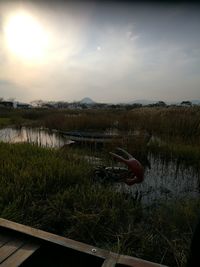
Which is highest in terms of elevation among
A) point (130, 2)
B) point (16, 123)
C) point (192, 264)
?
point (130, 2)

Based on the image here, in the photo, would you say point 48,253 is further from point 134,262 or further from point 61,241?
point 134,262

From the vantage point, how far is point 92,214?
11.2ft

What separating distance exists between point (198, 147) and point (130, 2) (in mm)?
6784

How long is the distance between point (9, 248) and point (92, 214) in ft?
4.73

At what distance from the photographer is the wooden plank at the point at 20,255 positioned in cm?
198

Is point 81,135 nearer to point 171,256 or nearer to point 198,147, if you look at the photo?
point 198,147

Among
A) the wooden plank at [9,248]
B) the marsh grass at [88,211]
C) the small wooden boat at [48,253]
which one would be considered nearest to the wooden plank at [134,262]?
the small wooden boat at [48,253]

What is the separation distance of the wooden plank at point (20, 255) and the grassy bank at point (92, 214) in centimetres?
109

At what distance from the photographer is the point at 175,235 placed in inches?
124

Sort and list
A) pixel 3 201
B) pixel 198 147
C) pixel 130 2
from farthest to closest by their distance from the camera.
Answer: pixel 198 147 → pixel 3 201 → pixel 130 2

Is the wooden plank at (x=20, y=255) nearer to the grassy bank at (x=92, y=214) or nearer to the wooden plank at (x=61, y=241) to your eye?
the wooden plank at (x=61, y=241)

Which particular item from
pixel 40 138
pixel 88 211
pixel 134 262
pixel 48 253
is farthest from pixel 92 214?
pixel 40 138

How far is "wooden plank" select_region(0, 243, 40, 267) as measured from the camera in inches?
77.8

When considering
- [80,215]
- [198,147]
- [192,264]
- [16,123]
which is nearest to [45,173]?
[80,215]
